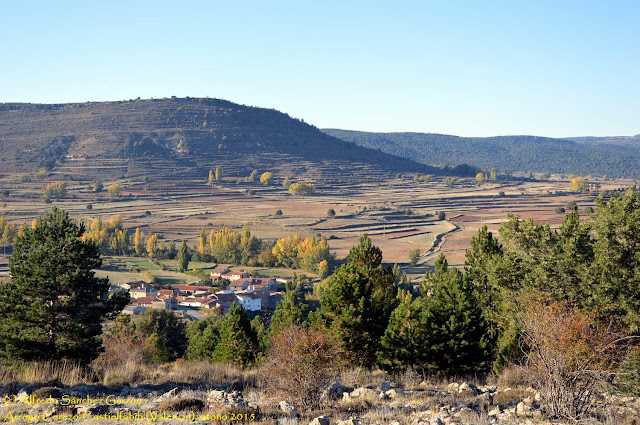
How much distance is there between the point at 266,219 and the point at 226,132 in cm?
9420

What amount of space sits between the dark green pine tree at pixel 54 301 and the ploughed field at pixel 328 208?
53540 mm

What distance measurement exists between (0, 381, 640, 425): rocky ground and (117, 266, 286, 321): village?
42188 mm

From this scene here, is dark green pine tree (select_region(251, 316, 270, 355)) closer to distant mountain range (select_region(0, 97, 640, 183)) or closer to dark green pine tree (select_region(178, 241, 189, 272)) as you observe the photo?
dark green pine tree (select_region(178, 241, 189, 272))

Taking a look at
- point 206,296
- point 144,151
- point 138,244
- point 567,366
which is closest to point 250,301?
point 206,296

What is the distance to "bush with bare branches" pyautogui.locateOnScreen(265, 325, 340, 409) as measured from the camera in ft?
34.1

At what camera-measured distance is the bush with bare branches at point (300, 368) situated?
10.4m

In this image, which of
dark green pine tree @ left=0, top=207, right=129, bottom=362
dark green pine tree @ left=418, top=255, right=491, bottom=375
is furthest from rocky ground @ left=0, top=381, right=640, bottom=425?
dark green pine tree @ left=418, top=255, right=491, bottom=375

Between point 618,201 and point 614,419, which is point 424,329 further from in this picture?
point 614,419

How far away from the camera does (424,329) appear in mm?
19969

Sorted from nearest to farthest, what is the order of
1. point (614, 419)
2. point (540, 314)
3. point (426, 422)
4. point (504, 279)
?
point (426, 422) → point (614, 419) → point (540, 314) → point (504, 279)

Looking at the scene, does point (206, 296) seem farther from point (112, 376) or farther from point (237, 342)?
point (112, 376)

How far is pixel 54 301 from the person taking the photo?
16.6 meters

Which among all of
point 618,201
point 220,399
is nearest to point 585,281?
point 618,201

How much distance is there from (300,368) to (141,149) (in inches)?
6628
